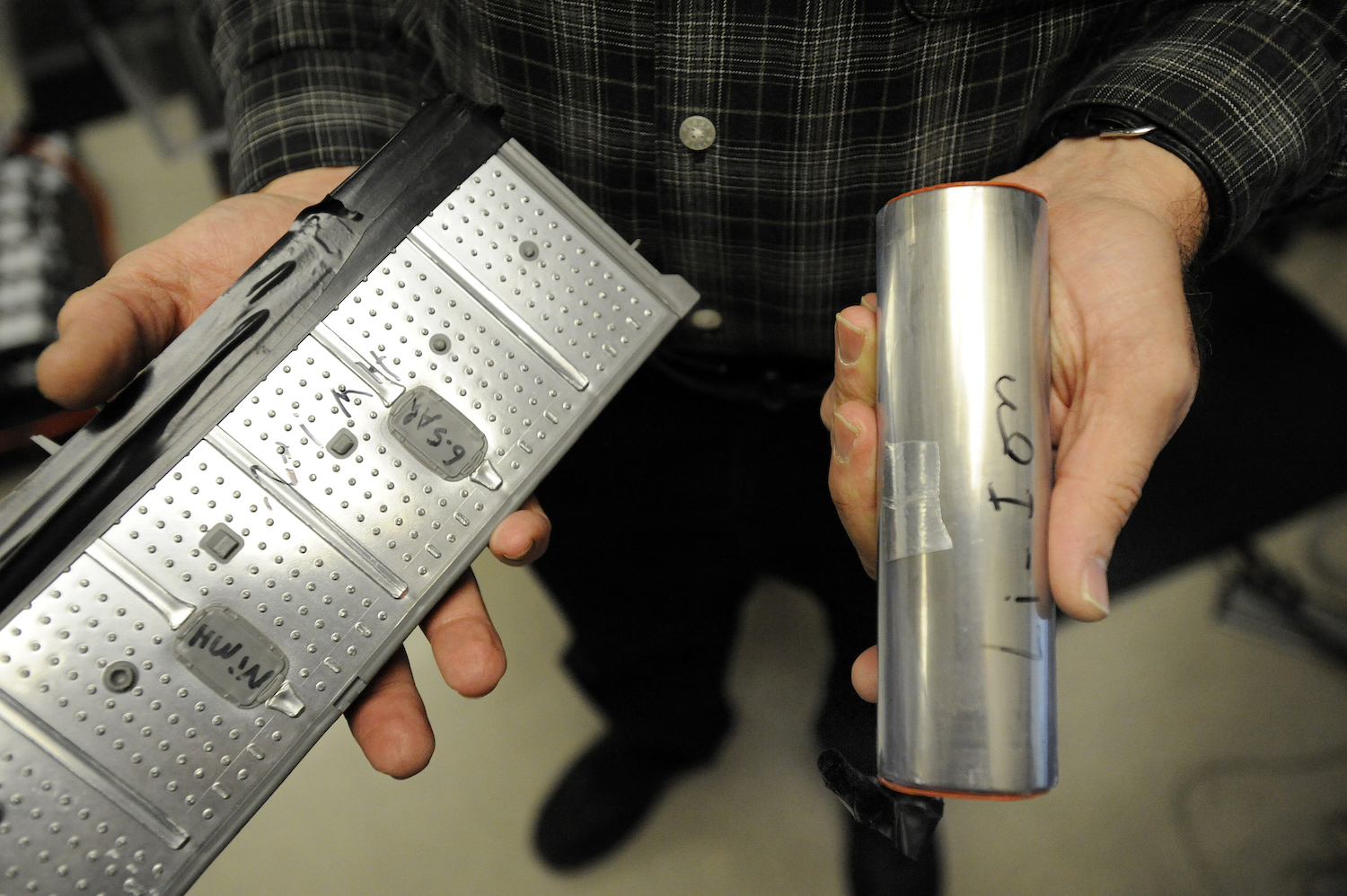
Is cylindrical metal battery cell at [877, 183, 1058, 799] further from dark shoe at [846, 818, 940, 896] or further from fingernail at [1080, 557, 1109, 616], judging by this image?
Answer: dark shoe at [846, 818, 940, 896]

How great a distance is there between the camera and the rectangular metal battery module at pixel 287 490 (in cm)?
57

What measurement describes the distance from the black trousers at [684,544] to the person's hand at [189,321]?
0.37ft

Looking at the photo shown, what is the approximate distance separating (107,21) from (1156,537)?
2.15m

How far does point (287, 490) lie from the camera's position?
2.07 feet

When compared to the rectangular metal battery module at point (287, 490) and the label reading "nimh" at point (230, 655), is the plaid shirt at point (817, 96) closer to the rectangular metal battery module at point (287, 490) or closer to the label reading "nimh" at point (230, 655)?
the rectangular metal battery module at point (287, 490)

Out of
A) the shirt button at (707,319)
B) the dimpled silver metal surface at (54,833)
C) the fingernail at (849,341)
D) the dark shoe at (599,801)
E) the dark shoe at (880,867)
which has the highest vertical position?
the shirt button at (707,319)

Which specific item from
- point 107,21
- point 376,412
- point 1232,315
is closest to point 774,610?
point 376,412

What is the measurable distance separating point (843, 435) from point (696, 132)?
287mm

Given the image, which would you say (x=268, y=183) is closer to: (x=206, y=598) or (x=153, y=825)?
(x=206, y=598)

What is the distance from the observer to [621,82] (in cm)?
65

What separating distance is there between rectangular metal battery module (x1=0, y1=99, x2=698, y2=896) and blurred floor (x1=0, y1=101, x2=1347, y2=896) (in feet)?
0.39

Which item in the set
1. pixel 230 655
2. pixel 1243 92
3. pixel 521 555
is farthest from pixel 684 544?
pixel 1243 92

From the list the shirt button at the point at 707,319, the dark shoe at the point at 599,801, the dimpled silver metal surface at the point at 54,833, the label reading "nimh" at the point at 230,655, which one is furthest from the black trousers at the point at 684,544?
the dimpled silver metal surface at the point at 54,833

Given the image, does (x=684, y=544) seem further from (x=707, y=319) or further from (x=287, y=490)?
(x=287, y=490)
